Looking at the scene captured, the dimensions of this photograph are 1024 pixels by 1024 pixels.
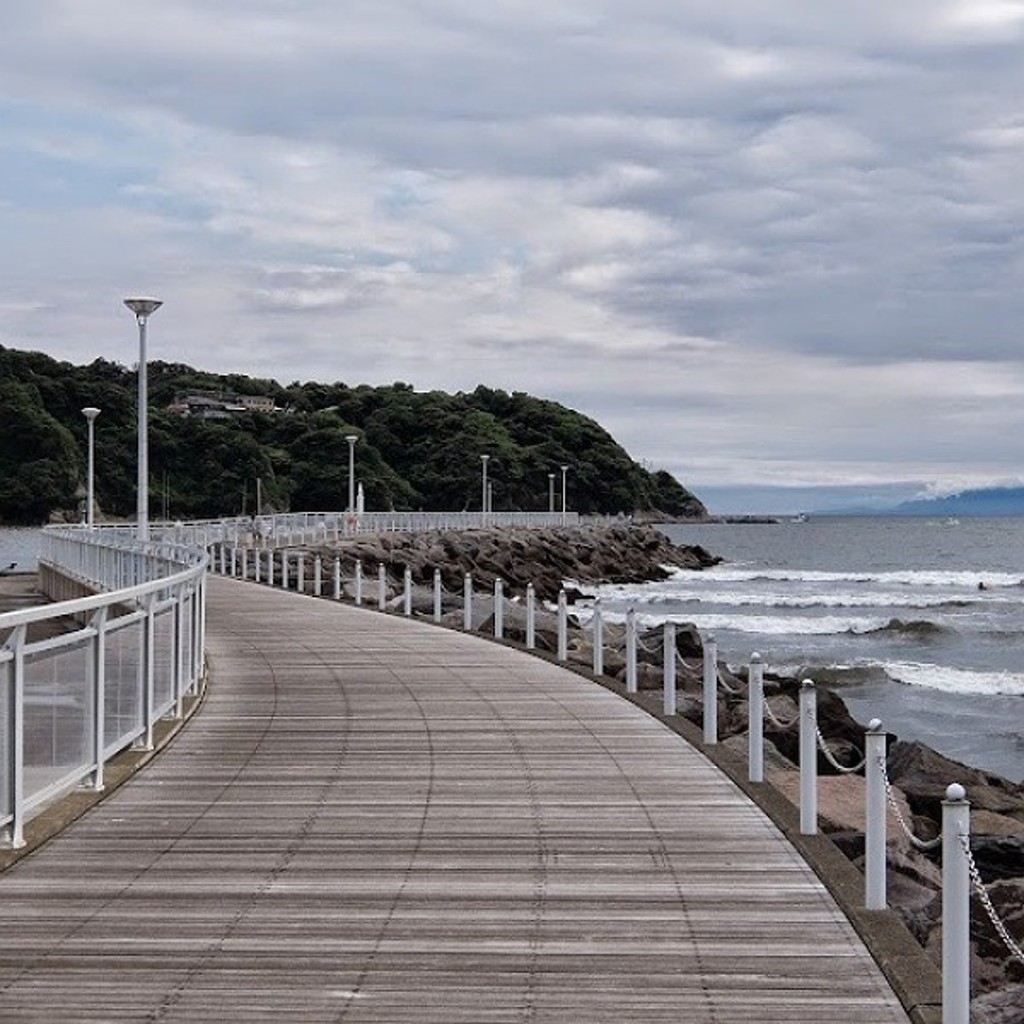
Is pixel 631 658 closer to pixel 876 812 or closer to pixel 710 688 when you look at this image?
pixel 710 688

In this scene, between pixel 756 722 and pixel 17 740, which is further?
pixel 756 722

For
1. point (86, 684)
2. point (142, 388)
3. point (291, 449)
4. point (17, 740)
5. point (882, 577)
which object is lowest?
point (882, 577)

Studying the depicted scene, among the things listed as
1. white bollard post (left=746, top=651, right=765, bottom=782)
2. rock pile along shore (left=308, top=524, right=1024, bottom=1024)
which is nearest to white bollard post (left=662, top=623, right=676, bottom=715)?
rock pile along shore (left=308, top=524, right=1024, bottom=1024)

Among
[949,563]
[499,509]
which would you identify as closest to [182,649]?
[949,563]

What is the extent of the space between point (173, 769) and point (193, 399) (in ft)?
529

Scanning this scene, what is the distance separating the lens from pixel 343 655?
19766mm

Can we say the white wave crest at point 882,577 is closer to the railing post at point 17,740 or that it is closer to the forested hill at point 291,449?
the forested hill at point 291,449

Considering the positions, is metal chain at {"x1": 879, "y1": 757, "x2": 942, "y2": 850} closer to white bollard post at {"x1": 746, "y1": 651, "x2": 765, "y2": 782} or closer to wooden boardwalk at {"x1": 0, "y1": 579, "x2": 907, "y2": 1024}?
wooden boardwalk at {"x1": 0, "y1": 579, "x2": 907, "y2": 1024}

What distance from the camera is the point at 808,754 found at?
887cm

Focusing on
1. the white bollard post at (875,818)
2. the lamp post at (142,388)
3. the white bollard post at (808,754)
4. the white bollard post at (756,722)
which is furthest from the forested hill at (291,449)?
the white bollard post at (875,818)

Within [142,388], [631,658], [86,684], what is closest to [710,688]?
[631,658]

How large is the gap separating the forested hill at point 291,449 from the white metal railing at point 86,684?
102997 millimetres

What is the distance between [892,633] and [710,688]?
3667 cm

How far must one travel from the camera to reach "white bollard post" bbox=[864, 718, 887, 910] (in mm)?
7250
